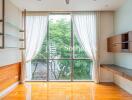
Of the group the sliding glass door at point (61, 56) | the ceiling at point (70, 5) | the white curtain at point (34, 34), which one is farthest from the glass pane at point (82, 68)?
the ceiling at point (70, 5)

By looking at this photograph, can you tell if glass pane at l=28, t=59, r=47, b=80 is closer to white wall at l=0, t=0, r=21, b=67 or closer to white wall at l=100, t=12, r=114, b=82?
white wall at l=0, t=0, r=21, b=67

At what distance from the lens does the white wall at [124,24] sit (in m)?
5.34

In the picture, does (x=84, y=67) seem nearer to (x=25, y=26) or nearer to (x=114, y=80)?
(x=114, y=80)

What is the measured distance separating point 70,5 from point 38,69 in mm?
2730

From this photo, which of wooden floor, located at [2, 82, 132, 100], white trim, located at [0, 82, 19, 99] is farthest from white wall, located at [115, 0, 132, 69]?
white trim, located at [0, 82, 19, 99]

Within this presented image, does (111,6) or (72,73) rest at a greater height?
(111,6)

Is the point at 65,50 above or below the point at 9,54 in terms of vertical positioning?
above

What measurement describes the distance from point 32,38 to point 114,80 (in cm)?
338

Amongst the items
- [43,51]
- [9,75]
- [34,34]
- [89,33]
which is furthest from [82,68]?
[9,75]

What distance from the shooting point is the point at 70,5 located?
20.0 ft

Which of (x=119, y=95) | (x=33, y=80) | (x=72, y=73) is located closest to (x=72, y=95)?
(x=119, y=95)

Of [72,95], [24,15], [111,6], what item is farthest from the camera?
[24,15]

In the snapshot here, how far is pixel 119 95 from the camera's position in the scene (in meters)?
5.29

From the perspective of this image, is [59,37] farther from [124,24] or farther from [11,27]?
[124,24]
